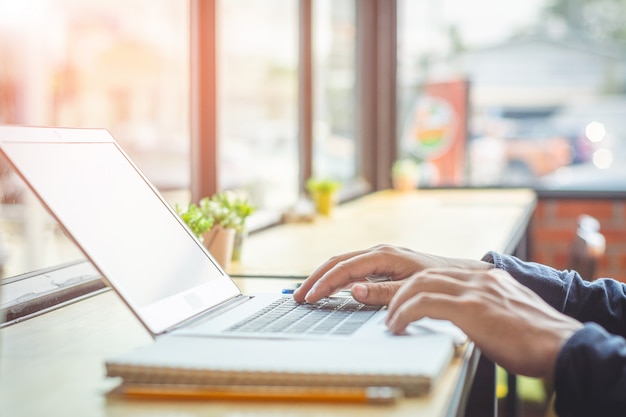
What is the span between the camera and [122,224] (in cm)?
131

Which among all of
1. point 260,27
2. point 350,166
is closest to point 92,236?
point 260,27

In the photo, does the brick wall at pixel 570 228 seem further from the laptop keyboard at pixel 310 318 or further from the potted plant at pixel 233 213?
the laptop keyboard at pixel 310 318

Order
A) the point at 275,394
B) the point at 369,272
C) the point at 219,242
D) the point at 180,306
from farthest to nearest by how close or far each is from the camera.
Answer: the point at 219,242 → the point at 369,272 → the point at 180,306 → the point at 275,394

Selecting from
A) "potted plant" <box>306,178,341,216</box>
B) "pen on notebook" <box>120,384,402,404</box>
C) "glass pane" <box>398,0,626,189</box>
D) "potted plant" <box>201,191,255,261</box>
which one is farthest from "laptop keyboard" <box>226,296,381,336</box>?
"glass pane" <box>398,0,626,189</box>

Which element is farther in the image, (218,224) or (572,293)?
(218,224)

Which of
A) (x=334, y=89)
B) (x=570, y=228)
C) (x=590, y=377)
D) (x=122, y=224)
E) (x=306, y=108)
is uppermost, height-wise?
(x=334, y=89)

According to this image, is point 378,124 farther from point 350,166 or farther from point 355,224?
point 355,224

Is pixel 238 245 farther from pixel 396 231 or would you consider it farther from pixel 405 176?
pixel 405 176

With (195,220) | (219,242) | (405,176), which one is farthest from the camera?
(405,176)

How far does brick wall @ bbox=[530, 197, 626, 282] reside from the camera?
4.93 meters

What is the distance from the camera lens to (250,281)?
194 centimetres

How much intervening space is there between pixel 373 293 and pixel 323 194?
→ 7.66 ft

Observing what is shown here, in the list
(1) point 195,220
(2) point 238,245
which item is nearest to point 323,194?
(2) point 238,245

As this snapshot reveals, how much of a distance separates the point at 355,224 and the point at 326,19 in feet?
5.08
